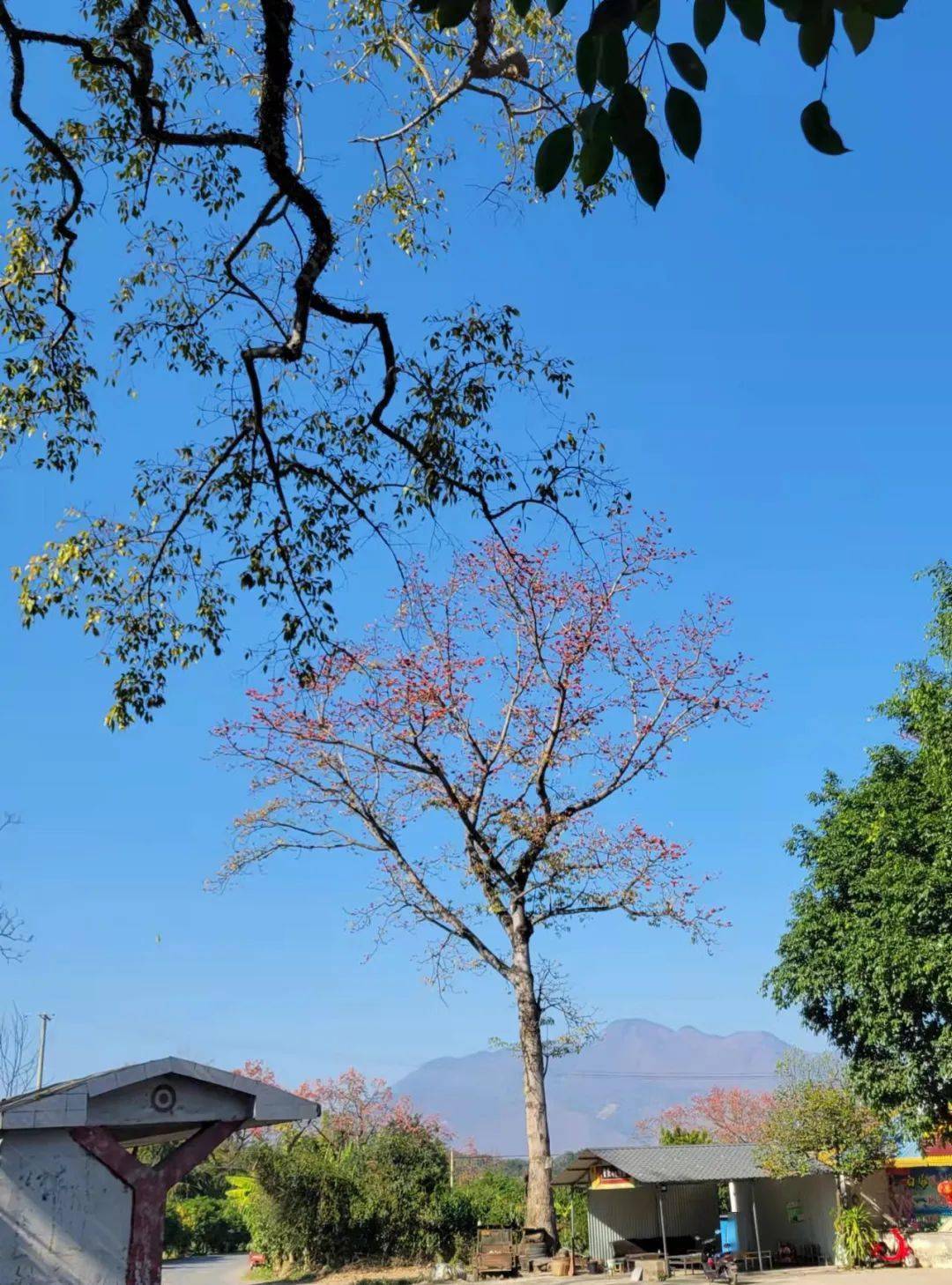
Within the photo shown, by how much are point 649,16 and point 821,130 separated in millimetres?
363

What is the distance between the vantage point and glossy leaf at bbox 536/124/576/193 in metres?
1.95

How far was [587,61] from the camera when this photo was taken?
6.33 ft

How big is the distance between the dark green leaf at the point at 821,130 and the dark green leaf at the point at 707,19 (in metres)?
0.21

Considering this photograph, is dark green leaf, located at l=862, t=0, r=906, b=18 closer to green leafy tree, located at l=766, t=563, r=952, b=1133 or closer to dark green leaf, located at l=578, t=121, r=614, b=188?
dark green leaf, located at l=578, t=121, r=614, b=188

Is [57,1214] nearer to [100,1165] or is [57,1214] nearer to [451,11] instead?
[100,1165]

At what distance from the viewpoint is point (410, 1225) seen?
25328mm

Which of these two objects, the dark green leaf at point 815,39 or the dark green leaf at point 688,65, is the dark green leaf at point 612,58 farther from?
the dark green leaf at point 815,39

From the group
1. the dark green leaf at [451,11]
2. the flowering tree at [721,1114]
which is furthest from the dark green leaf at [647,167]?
the flowering tree at [721,1114]

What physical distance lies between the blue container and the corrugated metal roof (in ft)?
3.64

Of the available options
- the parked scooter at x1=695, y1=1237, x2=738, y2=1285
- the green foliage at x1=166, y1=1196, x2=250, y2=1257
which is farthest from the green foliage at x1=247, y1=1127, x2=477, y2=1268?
the green foliage at x1=166, y1=1196, x2=250, y2=1257

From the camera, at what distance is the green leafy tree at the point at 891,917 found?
17375 millimetres

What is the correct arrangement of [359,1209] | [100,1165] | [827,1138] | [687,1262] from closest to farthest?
1. [100,1165]
2. [687,1262]
3. [827,1138]
4. [359,1209]

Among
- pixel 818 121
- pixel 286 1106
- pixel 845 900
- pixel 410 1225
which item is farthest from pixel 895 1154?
pixel 818 121

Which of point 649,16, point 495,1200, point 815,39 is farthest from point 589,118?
point 495,1200
